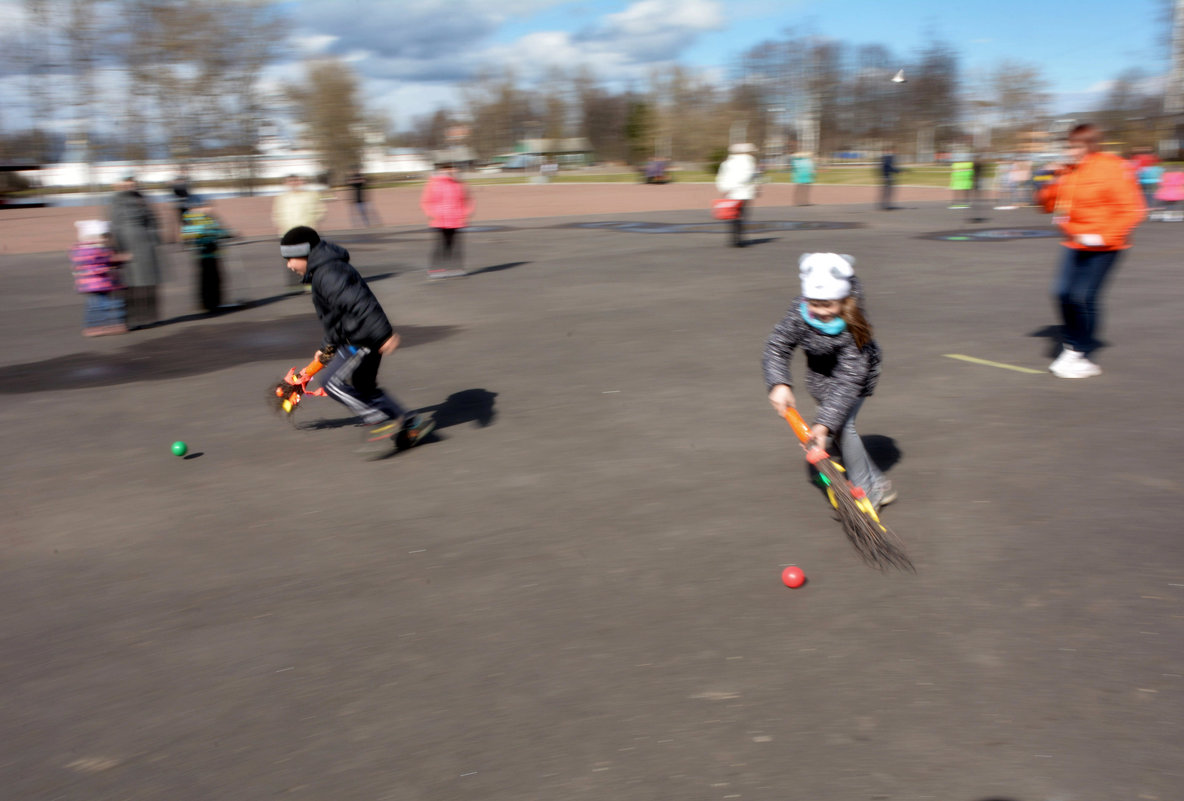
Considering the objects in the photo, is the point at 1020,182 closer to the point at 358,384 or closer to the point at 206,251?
the point at 206,251

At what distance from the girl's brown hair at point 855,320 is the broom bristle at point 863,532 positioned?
0.64 m

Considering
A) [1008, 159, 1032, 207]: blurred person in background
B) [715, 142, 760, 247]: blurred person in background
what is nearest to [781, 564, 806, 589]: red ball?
[715, 142, 760, 247]: blurred person in background

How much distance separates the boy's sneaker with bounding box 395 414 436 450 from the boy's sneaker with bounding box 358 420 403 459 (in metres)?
0.06

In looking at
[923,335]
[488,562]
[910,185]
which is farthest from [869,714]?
[910,185]

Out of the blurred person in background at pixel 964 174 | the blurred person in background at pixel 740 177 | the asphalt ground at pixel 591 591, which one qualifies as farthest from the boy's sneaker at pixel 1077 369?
the blurred person in background at pixel 964 174

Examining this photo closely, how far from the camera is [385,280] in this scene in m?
15.9

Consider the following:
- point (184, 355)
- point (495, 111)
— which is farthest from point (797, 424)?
point (495, 111)

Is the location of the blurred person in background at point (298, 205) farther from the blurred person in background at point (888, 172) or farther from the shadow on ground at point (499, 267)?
the blurred person in background at point (888, 172)

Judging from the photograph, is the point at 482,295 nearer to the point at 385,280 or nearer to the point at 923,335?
the point at 385,280

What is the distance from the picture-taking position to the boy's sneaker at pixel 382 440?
670cm

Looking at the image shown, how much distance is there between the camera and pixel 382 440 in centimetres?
673

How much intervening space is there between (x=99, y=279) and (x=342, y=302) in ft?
22.6

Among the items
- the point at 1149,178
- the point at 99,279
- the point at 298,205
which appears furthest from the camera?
the point at 1149,178

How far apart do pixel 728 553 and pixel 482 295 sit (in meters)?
9.52
